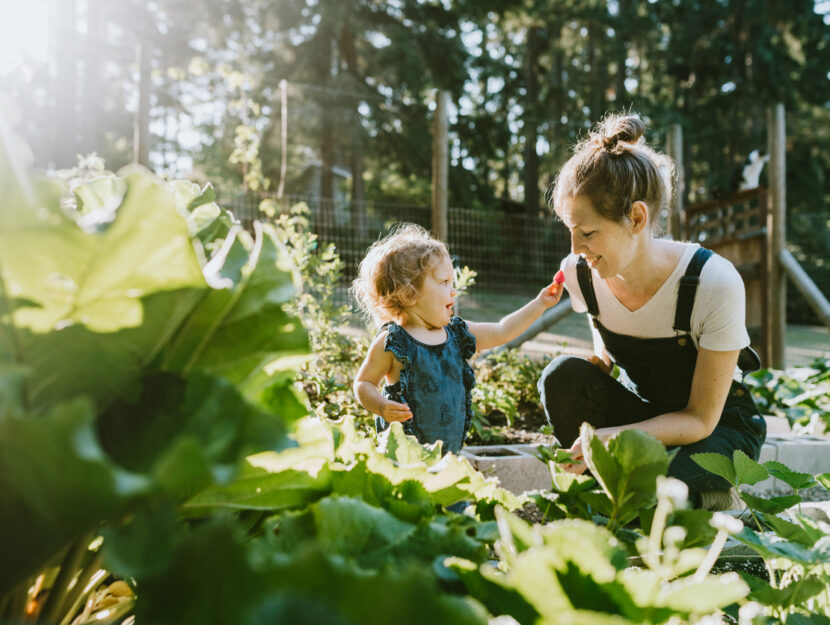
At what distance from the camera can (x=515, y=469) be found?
112 inches

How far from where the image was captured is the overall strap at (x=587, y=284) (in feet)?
7.89

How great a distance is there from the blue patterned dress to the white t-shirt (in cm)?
62

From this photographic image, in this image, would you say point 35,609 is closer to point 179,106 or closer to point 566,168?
point 566,168

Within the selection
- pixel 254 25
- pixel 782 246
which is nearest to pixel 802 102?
→ pixel 254 25

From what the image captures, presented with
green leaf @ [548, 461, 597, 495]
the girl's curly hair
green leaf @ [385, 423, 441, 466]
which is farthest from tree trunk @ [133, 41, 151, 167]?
green leaf @ [548, 461, 597, 495]

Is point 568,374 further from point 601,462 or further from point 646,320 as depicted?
point 601,462

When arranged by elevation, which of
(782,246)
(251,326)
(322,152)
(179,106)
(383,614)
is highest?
(179,106)

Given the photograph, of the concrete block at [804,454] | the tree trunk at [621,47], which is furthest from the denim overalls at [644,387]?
the tree trunk at [621,47]

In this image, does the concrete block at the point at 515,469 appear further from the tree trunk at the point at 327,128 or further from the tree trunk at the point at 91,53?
the tree trunk at the point at 91,53

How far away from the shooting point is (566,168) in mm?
2258

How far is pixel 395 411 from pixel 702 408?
0.94 meters

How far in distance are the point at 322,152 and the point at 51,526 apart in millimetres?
17016

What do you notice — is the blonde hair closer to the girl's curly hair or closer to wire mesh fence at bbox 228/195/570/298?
the girl's curly hair

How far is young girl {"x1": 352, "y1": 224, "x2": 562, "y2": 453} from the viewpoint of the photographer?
→ 2557 millimetres
